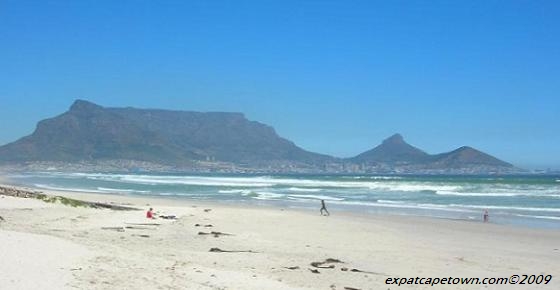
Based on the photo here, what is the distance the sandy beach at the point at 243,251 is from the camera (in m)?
8.88

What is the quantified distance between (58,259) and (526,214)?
74.2 ft

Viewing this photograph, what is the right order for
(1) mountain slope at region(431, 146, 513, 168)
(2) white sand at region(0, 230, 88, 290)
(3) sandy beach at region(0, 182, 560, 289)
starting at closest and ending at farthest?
(2) white sand at region(0, 230, 88, 290) → (3) sandy beach at region(0, 182, 560, 289) → (1) mountain slope at region(431, 146, 513, 168)

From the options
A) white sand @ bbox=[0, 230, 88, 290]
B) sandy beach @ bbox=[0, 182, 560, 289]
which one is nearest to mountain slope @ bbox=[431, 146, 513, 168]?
sandy beach @ bbox=[0, 182, 560, 289]

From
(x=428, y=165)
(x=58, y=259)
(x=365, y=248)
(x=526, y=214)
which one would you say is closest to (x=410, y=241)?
(x=365, y=248)

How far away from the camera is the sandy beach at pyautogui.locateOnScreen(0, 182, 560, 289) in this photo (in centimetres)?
888

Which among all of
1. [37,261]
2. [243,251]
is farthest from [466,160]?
[37,261]

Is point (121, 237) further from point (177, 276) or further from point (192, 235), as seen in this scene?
point (177, 276)

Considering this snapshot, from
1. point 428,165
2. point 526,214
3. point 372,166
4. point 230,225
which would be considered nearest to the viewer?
point 230,225

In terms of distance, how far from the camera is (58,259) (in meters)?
9.34

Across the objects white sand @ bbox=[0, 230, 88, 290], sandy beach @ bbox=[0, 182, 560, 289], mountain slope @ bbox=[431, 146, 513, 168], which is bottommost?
sandy beach @ bbox=[0, 182, 560, 289]

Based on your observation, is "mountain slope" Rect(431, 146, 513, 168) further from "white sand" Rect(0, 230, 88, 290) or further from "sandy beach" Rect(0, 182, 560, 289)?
"white sand" Rect(0, 230, 88, 290)

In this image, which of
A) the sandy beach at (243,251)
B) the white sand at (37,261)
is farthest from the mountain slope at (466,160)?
the white sand at (37,261)

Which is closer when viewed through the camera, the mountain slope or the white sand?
the white sand

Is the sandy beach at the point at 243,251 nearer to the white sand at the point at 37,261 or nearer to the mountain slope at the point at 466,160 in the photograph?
the white sand at the point at 37,261
